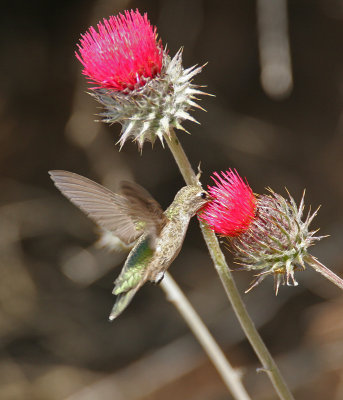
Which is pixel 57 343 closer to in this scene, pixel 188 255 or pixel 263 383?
pixel 188 255

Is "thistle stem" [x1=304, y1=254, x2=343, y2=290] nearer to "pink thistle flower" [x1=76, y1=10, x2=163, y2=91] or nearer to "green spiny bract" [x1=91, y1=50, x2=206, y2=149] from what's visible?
"green spiny bract" [x1=91, y1=50, x2=206, y2=149]

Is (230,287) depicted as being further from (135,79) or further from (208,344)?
(135,79)

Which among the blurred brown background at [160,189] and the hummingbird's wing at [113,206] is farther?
the blurred brown background at [160,189]

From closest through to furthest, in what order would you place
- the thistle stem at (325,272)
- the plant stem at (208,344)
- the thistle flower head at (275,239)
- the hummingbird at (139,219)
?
the thistle stem at (325,272), the hummingbird at (139,219), the thistle flower head at (275,239), the plant stem at (208,344)

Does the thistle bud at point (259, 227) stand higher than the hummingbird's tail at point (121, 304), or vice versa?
the thistle bud at point (259, 227)

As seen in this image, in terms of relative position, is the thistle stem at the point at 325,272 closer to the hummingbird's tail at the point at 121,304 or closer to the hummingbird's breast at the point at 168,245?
the hummingbird's breast at the point at 168,245

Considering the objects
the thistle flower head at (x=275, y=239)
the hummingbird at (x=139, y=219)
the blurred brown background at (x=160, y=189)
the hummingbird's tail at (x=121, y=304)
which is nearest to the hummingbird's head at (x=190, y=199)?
the hummingbird at (x=139, y=219)

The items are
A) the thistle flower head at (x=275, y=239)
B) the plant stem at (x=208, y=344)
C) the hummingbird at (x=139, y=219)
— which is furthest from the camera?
the plant stem at (x=208, y=344)

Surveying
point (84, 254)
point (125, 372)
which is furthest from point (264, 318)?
point (84, 254)
